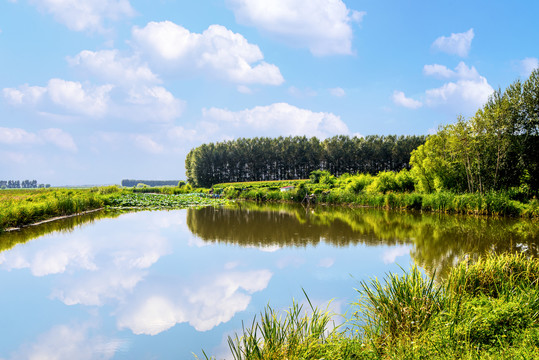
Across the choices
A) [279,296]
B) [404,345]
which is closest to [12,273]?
[279,296]

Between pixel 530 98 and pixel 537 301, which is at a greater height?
pixel 530 98

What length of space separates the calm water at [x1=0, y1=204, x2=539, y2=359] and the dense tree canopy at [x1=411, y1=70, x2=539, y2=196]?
5961 mm

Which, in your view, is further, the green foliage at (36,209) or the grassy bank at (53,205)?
the grassy bank at (53,205)

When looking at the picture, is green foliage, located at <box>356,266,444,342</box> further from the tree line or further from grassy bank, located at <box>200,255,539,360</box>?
the tree line

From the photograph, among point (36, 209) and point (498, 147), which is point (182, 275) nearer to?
point (36, 209)

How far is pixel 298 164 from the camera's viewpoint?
58938mm

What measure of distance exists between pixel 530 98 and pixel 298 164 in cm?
4180

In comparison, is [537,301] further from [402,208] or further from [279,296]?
[402,208]

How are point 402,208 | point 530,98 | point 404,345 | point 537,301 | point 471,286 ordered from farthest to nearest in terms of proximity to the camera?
point 402,208 → point 530,98 → point 471,286 → point 537,301 → point 404,345

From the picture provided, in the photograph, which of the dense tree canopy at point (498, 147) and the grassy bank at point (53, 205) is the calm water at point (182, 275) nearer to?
the grassy bank at point (53, 205)

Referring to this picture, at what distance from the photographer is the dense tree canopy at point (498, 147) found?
18.4 metres

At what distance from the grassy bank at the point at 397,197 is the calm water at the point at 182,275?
9.50 feet

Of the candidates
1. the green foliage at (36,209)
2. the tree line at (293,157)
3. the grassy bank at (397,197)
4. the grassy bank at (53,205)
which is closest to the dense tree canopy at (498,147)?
the grassy bank at (397,197)

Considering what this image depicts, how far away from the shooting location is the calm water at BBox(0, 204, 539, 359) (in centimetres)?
480
